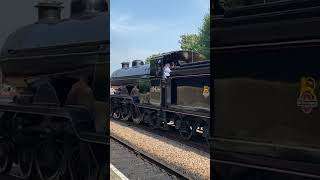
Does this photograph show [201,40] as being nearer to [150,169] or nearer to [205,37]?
[205,37]

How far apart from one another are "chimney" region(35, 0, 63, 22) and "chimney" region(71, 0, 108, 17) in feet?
0.58

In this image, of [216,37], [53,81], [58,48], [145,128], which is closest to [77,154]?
[53,81]

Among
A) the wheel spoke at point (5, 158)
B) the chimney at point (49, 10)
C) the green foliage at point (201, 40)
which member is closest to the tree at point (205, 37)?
the green foliage at point (201, 40)

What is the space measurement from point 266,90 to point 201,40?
45 centimetres

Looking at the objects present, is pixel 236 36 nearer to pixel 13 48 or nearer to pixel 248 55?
pixel 248 55

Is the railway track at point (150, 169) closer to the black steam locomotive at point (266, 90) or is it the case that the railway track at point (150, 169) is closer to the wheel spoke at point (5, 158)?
the black steam locomotive at point (266, 90)

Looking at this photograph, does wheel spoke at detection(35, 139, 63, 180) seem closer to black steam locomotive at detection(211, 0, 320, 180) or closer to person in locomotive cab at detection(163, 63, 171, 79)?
person in locomotive cab at detection(163, 63, 171, 79)

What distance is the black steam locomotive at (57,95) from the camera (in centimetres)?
265

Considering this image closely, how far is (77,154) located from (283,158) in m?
1.65

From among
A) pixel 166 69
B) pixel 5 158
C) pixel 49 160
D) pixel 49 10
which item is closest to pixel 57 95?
pixel 49 160

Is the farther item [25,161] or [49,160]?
[25,161]

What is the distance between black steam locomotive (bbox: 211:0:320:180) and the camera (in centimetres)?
145

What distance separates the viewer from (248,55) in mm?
1646

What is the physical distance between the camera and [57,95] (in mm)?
3025
